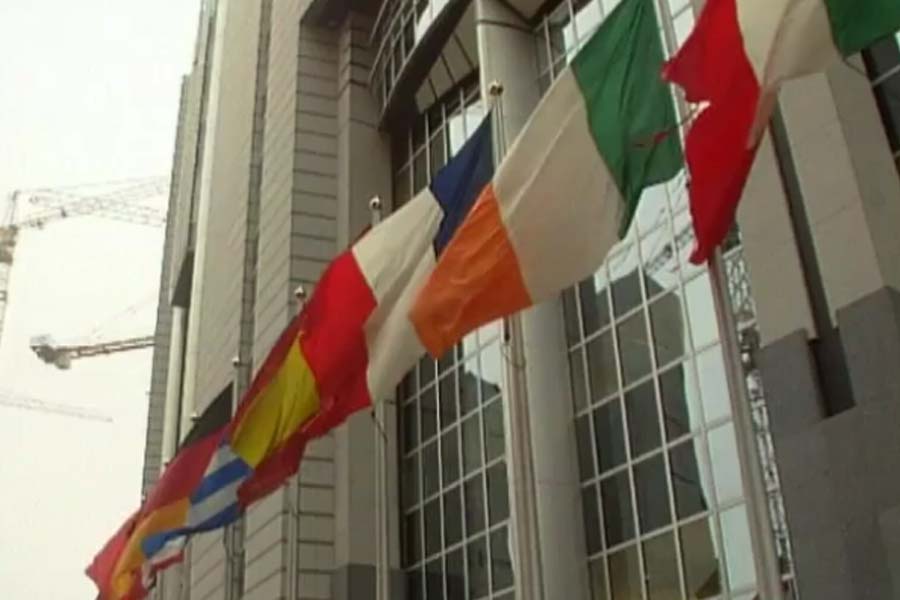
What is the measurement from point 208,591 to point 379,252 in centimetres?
1697

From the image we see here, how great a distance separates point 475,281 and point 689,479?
5.36 m

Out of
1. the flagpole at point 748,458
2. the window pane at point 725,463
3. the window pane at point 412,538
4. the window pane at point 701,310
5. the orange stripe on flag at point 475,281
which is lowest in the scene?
the flagpole at point 748,458

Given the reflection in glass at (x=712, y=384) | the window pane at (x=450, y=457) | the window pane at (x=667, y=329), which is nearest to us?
the reflection in glass at (x=712, y=384)

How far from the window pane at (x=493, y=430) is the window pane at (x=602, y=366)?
7.47 ft

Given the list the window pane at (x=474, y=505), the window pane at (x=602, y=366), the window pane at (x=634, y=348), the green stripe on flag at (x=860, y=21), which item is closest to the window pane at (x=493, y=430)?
the window pane at (x=474, y=505)

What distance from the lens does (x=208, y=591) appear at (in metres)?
26.1

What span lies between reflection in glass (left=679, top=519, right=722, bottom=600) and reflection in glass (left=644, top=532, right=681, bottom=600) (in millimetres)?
244

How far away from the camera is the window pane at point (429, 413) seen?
801 inches

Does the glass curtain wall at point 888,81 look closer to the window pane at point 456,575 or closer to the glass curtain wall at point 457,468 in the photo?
the glass curtain wall at point 457,468

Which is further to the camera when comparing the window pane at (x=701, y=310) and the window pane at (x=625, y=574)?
the window pane at (x=625, y=574)

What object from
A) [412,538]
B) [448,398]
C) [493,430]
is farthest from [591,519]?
[412,538]

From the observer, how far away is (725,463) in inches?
514

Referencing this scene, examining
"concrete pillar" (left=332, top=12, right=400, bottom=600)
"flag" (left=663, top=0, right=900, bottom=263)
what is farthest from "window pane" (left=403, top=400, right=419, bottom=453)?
"flag" (left=663, top=0, right=900, bottom=263)

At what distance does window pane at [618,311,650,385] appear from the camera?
Answer: 15.1 m
